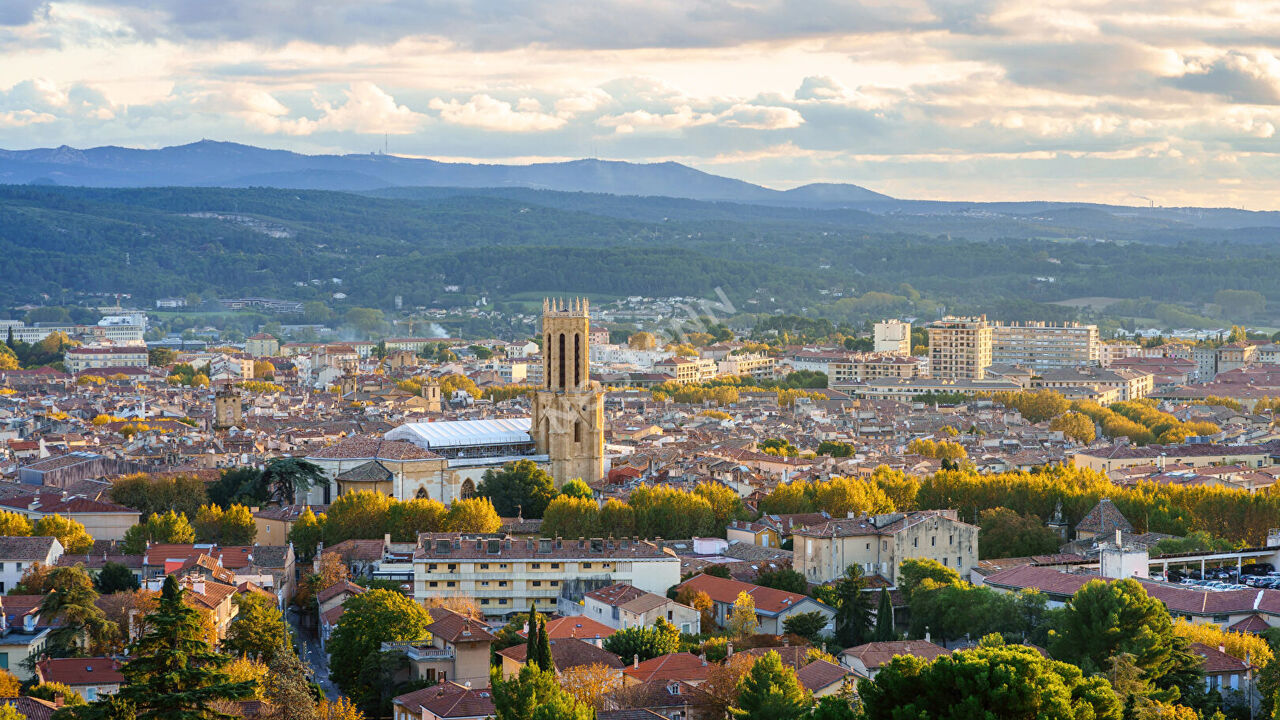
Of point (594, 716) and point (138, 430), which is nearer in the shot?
point (594, 716)

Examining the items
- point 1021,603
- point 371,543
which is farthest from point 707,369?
point 1021,603

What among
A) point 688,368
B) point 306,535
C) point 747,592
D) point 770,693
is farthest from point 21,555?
point 688,368

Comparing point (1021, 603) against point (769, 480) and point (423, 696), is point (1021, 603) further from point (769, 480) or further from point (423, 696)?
point (769, 480)

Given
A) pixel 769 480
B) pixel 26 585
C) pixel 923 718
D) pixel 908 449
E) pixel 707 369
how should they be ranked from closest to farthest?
1. pixel 923 718
2. pixel 26 585
3. pixel 769 480
4. pixel 908 449
5. pixel 707 369

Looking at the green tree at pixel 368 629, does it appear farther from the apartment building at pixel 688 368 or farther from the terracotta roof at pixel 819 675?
the apartment building at pixel 688 368

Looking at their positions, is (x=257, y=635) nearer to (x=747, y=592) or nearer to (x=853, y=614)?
(x=747, y=592)

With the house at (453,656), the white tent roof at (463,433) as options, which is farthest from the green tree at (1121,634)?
the white tent roof at (463,433)

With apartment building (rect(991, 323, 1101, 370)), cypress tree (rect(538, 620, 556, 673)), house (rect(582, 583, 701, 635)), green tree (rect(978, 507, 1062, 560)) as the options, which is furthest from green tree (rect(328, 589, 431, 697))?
apartment building (rect(991, 323, 1101, 370))
